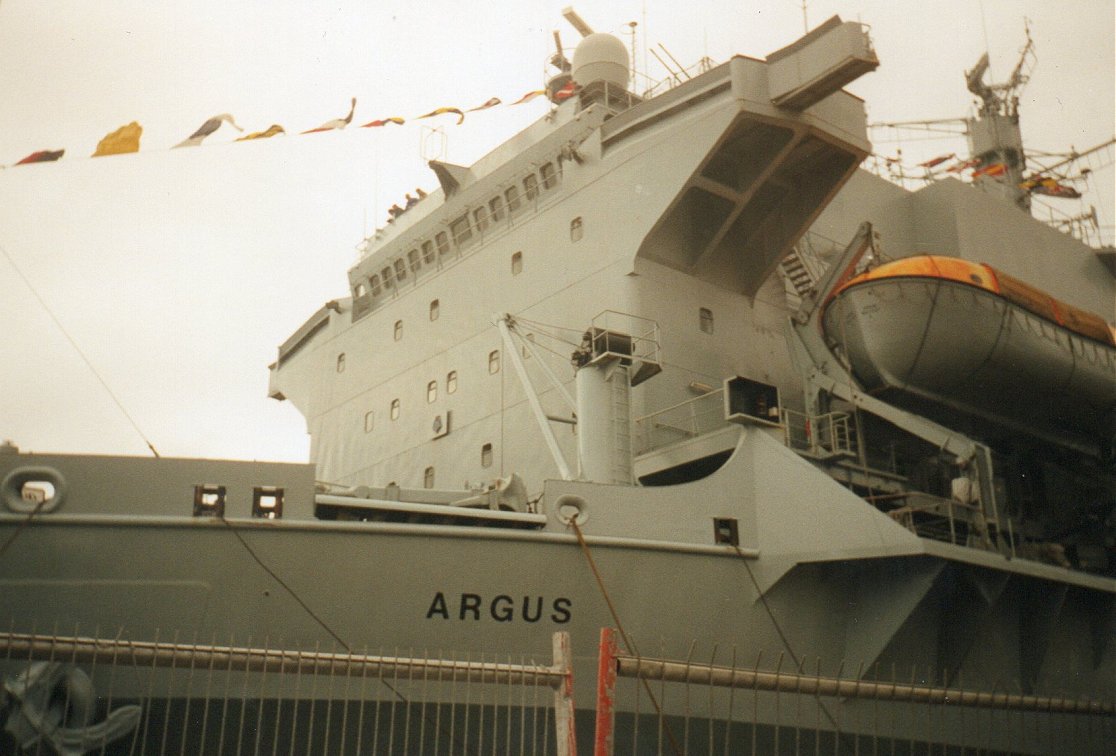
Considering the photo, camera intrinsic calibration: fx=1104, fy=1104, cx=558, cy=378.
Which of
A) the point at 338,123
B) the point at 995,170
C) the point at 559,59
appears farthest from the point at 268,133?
the point at 995,170

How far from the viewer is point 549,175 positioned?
→ 17359 millimetres

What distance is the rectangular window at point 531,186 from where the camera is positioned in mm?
17500

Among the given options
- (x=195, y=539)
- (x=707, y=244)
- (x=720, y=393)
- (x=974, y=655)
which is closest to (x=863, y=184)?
(x=707, y=244)

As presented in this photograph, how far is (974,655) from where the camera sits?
40.5 feet

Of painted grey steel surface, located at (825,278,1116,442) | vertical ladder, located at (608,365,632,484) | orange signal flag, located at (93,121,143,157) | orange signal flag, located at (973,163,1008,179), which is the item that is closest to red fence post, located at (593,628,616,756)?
vertical ladder, located at (608,365,632,484)

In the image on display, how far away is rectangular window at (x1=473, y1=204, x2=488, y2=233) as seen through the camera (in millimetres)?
18312

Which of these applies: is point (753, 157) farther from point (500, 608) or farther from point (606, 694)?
point (606, 694)

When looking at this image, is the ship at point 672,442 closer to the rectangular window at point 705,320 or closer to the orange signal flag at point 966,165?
the rectangular window at point 705,320

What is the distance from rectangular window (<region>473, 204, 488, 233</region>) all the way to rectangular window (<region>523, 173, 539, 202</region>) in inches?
37.3

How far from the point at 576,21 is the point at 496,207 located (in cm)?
503

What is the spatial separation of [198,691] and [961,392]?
9.85 m

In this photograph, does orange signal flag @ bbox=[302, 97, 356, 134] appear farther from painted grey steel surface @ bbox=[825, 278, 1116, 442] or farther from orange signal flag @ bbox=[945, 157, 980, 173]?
orange signal flag @ bbox=[945, 157, 980, 173]

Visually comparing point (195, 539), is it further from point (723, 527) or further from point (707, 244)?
point (707, 244)

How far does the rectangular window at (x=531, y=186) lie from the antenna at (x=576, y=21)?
4.79m
